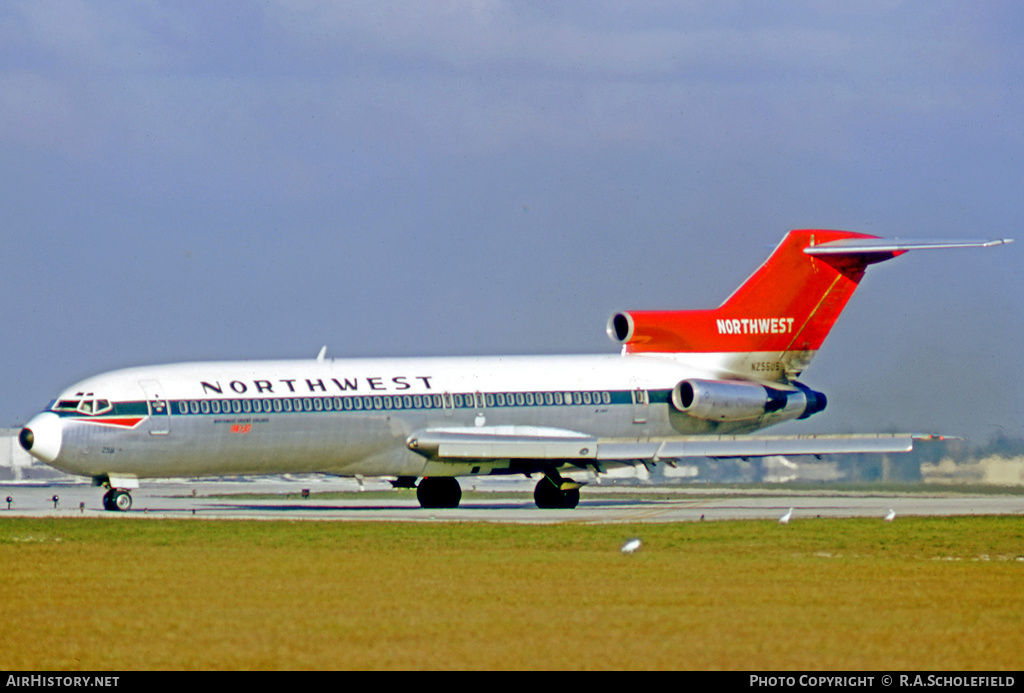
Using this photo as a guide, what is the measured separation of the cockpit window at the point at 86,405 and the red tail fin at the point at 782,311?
17.5 meters

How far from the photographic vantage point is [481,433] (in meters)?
46.3

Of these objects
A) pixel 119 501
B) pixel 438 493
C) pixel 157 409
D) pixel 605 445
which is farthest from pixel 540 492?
pixel 119 501

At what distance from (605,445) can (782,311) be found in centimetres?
936

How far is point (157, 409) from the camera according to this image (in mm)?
41781

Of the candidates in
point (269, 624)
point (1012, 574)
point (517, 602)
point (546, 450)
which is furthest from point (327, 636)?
point (546, 450)

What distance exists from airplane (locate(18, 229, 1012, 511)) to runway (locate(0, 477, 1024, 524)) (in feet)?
4.75

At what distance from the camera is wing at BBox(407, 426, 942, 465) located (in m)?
45.2

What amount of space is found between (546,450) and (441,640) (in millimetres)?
29430

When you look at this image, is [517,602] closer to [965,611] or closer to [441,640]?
[441,640]

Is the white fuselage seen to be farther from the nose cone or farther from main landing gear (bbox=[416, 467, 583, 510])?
main landing gear (bbox=[416, 467, 583, 510])

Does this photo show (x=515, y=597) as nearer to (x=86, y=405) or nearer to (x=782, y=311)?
(x=86, y=405)

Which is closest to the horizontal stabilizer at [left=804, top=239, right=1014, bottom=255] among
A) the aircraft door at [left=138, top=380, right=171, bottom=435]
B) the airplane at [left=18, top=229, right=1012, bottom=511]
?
the airplane at [left=18, top=229, right=1012, bottom=511]

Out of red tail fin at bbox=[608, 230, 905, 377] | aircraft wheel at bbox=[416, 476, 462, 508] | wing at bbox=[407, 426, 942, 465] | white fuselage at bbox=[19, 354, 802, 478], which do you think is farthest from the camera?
red tail fin at bbox=[608, 230, 905, 377]

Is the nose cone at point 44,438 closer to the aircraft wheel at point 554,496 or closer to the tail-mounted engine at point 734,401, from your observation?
the aircraft wheel at point 554,496
